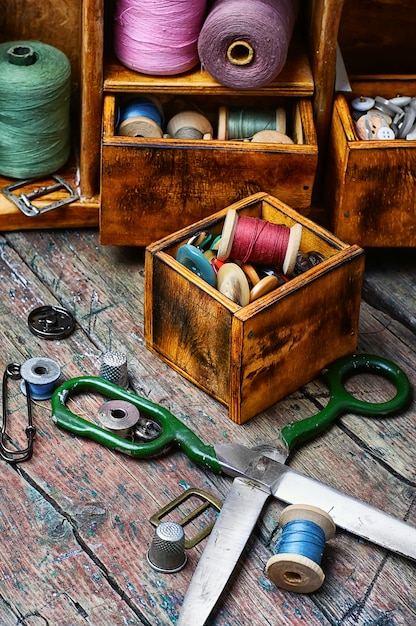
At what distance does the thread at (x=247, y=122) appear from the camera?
236cm

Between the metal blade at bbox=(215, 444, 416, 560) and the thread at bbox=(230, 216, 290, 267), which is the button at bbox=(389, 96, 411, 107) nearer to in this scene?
the thread at bbox=(230, 216, 290, 267)

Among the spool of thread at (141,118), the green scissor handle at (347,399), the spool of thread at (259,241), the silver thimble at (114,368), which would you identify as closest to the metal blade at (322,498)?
the green scissor handle at (347,399)

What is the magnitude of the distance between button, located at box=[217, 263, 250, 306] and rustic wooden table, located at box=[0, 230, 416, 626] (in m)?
0.22

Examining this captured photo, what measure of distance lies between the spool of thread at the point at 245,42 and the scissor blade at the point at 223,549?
87 cm

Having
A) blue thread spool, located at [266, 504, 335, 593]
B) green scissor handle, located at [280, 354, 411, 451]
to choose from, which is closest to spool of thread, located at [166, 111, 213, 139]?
green scissor handle, located at [280, 354, 411, 451]

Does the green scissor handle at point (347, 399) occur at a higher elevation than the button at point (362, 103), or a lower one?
lower

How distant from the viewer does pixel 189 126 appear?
234 centimetres

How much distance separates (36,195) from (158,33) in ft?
1.51

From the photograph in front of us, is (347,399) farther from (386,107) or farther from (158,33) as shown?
(158,33)

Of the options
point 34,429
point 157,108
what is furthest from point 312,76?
point 34,429

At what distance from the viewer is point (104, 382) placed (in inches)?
78.4

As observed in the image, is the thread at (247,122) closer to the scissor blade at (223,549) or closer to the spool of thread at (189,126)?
the spool of thread at (189,126)

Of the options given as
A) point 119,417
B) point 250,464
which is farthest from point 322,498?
point 119,417

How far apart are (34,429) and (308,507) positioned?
1.74 feet
